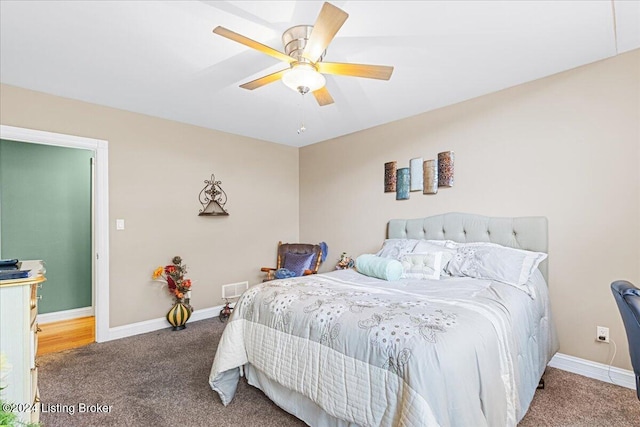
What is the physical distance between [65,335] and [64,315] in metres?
0.76

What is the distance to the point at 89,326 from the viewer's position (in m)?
3.99

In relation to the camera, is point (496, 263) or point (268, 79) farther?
point (496, 263)

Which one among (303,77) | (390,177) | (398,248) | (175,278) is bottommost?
(175,278)

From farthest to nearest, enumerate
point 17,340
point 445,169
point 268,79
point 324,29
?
point 445,169
point 268,79
point 324,29
point 17,340

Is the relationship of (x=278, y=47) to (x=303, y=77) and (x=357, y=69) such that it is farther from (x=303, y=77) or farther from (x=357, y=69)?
(x=357, y=69)

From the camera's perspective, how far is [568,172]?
2.68 metres

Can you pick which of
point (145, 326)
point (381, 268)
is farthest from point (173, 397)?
point (381, 268)

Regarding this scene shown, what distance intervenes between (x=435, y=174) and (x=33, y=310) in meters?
3.54

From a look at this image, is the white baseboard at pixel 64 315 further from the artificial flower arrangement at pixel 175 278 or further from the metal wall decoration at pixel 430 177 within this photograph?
the metal wall decoration at pixel 430 177

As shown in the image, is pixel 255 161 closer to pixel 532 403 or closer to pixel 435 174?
pixel 435 174

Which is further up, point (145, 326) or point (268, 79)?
point (268, 79)

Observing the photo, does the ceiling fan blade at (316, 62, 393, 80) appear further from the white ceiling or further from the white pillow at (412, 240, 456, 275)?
the white pillow at (412, 240, 456, 275)

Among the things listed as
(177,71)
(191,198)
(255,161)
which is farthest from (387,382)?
(255,161)

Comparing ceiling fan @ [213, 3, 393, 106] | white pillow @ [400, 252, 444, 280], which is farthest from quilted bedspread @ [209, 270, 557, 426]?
ceiling fan @ [213, 3, 393, 106]
